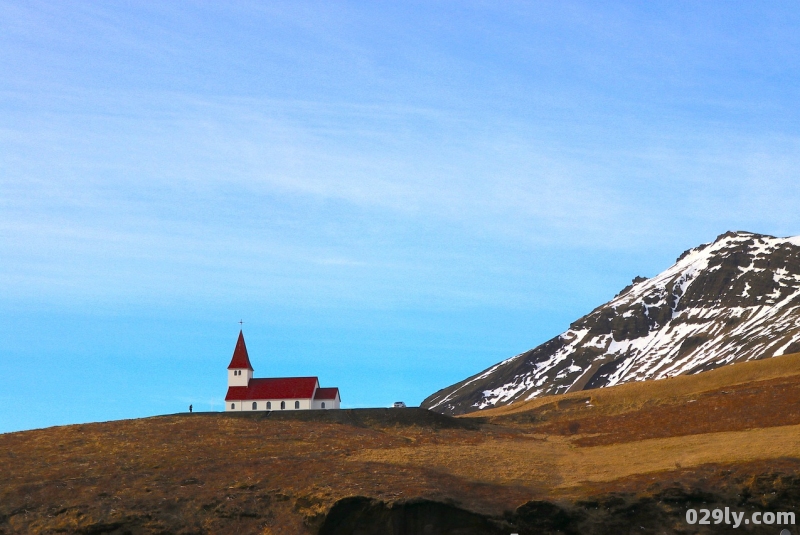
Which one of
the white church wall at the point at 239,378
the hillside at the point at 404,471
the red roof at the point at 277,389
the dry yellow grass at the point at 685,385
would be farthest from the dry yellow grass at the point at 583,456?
the white church wall at the point at 239,378

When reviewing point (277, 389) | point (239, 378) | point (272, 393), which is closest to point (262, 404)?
point (272, 393)

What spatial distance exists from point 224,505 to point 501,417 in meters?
45.8

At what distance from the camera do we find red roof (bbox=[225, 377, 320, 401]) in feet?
320

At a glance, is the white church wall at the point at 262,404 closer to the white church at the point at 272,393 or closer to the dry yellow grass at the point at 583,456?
the white church at the point at 272,393

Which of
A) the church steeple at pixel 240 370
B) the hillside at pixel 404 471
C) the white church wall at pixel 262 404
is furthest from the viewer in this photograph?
the church steeple at pixel 240 370

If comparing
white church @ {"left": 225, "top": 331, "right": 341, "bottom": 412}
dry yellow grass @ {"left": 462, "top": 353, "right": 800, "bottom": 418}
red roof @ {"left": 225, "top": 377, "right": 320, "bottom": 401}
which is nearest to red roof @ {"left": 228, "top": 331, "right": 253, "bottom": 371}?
white church @ {"left": 225, "top": 331, "right": 341, "bottom": 412}

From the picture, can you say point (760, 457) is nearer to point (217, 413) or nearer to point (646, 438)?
point (646, 438)

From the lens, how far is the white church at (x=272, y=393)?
97.4m

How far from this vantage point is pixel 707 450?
216 ft

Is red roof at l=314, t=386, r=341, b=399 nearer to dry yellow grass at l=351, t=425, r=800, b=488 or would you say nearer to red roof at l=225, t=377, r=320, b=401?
red roof at l=225, t=377, r=320, b=401

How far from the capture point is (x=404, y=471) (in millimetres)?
62750

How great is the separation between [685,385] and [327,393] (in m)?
36.8

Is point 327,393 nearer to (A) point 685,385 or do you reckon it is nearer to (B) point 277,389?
(B) point 277,389

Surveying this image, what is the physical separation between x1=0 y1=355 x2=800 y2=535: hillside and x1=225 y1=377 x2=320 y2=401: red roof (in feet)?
31.8
